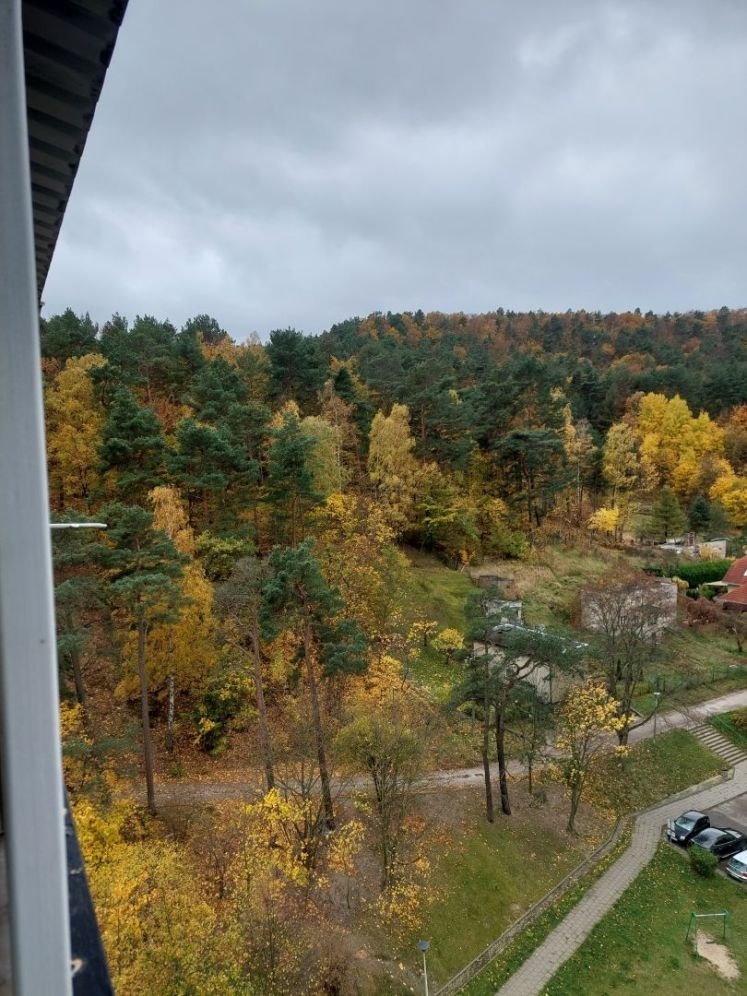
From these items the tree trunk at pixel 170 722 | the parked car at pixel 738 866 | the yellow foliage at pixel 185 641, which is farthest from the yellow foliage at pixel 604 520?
the tree trunk at pixel 170 722

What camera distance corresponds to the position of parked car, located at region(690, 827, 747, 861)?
61.3 feet

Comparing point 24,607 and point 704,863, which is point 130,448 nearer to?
point 24,607

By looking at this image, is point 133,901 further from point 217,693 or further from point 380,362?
point 380,362

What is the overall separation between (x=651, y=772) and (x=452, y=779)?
27.4 feet

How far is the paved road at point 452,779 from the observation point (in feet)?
59.3

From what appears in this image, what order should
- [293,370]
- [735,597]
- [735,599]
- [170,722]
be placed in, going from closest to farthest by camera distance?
[170,722] → [735,599] → [735,597] → [293,370]

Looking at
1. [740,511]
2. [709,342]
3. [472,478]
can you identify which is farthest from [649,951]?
[709,342]

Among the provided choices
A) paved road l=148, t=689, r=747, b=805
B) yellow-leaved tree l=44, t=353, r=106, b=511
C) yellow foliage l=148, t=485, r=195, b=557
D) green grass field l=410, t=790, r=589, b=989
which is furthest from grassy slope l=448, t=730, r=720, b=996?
yellow-leaved tree l=44, t=353, r=106, b=511

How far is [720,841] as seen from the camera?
1880 cm

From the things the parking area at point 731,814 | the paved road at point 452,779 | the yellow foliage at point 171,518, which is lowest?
the parking area at point 731,814

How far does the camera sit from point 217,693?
2005 cm

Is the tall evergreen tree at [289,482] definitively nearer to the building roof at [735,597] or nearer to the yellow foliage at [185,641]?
the yellow foliage at [185,641]

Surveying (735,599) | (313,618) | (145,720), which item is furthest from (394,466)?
(735,599)

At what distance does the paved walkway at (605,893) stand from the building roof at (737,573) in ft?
50.2
